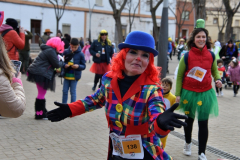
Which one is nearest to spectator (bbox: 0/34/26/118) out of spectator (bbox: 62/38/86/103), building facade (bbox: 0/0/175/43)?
spectator (bbox: 62/38/86/103)

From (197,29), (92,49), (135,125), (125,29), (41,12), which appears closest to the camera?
(135,125)

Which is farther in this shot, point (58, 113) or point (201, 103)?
point (201, 103)

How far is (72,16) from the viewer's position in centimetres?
4088

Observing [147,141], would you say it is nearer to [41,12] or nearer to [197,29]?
[197,29]

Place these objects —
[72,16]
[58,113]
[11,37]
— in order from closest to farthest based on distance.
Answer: [58,113]
[11,37]
[72,16]

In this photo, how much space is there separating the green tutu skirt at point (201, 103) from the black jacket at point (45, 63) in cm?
297

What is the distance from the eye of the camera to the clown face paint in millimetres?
2680

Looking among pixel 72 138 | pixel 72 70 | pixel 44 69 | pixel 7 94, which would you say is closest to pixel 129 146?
pixel 7 94

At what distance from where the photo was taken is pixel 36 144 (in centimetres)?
522

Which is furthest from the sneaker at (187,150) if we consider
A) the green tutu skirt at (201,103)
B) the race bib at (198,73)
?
the race bib at (198,73)

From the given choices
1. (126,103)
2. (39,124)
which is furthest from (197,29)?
(39,124)

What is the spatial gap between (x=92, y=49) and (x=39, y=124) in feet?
14.7

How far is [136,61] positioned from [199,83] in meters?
2.29

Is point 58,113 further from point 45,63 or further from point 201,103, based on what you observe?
point 45,63
